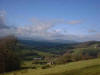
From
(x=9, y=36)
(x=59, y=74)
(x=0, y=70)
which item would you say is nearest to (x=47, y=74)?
(x=59, y=74)

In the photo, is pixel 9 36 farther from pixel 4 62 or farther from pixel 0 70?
pixel 0 70

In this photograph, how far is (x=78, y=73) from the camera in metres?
22.9

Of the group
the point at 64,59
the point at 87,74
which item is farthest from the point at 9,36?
the point at 87,74

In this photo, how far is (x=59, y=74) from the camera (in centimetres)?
2258

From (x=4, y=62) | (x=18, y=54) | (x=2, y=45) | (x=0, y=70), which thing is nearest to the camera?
(x=0, y=70)

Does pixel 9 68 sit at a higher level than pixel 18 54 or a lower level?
lower

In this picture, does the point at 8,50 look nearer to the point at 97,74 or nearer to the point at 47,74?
the point at 47,74

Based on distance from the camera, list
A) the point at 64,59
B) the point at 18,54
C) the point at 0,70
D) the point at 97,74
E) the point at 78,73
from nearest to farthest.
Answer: the point at 97,74, the point at 78,73, the point at 0,70, the point at 18,54, the point at 64,59

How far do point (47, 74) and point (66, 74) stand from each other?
3.06 metres

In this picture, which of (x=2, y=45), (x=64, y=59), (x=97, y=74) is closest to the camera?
(x=97, y=74)

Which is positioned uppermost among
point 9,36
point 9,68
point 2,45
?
point 9,36

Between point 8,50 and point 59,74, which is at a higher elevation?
point 8,50

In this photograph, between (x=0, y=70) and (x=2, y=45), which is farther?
(x=2, y=45)

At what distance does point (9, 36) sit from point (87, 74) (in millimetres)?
40365
